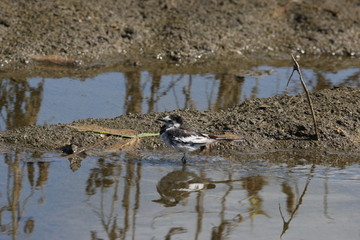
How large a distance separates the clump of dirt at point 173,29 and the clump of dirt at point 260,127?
347 cm

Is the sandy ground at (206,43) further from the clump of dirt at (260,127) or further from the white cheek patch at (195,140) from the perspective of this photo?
the white cheek patch at (195,140)

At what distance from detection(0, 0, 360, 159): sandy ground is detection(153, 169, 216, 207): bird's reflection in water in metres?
0.99

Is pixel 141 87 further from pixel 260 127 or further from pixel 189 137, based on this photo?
pixel 189 137

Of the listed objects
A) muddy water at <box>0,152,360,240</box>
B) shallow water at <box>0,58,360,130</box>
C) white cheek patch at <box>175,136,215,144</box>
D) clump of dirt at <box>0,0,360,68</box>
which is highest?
clump of dirt at <box>0,0,360,68</box>

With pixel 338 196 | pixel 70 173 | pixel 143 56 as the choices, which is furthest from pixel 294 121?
pixel 143 56

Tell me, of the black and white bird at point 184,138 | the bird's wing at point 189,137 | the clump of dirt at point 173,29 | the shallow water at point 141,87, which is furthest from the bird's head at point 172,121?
the clump of dirt at point 173,29

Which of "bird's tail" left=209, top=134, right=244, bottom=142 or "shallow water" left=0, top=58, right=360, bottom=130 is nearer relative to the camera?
"bird's tail" left=209, top=134, right=244, bottom=142

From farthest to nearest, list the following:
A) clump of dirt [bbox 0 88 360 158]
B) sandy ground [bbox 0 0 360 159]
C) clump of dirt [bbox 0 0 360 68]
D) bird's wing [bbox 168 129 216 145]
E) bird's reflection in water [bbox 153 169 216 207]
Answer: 1. clump of dirt [bbox 0 0 360 68]
2. sandy ground [bbox 0 0 360 159]
3. clump of dirt [bbox 0 88 360 158]
4. bird's wing [bbox 168 129 216 145]
5. bird's reflection in water [bbox 153 169 216 207]

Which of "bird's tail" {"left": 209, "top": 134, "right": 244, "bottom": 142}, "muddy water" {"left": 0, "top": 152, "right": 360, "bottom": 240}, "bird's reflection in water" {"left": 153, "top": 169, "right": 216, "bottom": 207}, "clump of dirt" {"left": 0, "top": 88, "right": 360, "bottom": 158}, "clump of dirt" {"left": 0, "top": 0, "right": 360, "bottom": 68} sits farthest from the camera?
"clump of dirt" {"left": 0, "top": 0, "right": 360, "bottom": 68}

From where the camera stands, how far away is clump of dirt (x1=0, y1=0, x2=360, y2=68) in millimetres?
12383

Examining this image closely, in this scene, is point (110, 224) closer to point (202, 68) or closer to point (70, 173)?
point (70, 173)

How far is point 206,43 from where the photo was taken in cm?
1337

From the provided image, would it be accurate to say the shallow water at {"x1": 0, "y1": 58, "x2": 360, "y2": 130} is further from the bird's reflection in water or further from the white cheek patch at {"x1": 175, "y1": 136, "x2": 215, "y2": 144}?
the bird's reflection in water

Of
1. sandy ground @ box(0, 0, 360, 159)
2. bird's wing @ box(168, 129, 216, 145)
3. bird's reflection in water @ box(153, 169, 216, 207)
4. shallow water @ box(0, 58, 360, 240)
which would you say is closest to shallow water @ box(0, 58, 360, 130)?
shallow water @ box(0, 58, 360, 240)
